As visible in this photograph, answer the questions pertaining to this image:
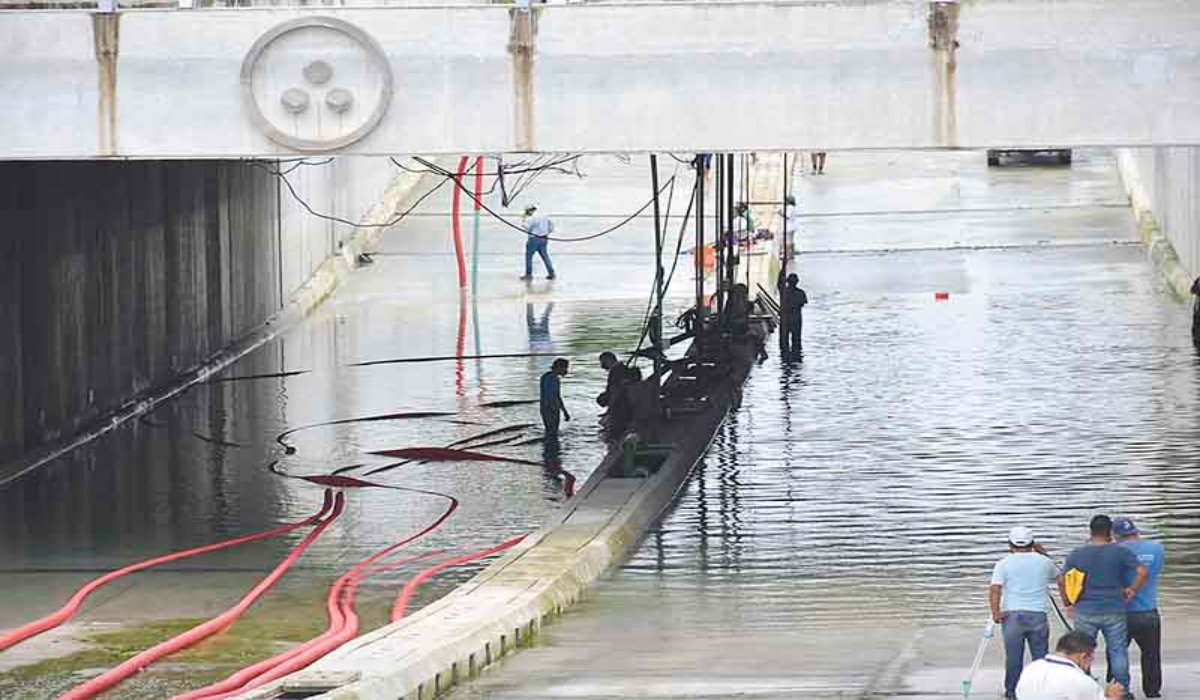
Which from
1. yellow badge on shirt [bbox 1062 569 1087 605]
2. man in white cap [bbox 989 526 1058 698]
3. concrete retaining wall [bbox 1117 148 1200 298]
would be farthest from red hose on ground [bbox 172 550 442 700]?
concrete retaining wall [bbox 1117 148 1200 298]

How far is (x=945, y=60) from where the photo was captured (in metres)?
16.6

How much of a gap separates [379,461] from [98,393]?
4126 mm

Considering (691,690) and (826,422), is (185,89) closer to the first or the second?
(691,690)

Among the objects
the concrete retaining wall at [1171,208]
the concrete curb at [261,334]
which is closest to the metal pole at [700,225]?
the concrete curb at [261,334]

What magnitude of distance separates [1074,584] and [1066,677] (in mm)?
1971

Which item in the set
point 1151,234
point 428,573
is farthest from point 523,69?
point 1151,234

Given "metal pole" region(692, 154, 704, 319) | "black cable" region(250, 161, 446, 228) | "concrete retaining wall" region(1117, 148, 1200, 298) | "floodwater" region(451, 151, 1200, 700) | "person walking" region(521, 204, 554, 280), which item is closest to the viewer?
"floodwater" region(451, 151, 1200, 700)

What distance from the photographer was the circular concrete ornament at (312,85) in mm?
16734

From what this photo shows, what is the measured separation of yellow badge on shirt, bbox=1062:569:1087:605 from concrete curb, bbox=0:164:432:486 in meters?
13.9

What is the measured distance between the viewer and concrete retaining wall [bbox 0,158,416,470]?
947 inches

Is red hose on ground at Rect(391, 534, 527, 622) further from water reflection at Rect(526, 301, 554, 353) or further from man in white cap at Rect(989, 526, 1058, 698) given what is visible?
water reflection at Rect(526, 301, 554, 353)

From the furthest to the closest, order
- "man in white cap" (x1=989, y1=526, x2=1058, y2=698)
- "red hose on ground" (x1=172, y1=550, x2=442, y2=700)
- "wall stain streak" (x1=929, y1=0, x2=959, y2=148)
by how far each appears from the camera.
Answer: "wall stain streak" (x1=929, y1=0, x2=959, y2=148) < "red hose on ground" (x1=172, y1=550, x2=442, y2=700) < "man in white cap" (x1=989, y1=526, x2=1058, y2=698)

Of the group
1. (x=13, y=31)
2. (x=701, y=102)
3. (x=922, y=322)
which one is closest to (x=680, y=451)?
(x=701, y=102)

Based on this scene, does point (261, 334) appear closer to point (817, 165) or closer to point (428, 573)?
point (428, 573)
